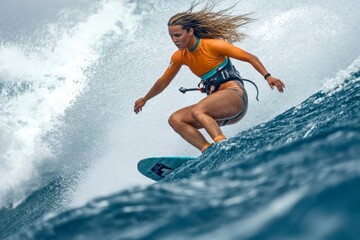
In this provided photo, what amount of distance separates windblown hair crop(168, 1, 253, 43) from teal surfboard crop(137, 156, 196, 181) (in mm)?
1242

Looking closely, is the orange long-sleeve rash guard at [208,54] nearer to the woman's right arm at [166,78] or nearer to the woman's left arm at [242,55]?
the woman's left arm at [242,55]

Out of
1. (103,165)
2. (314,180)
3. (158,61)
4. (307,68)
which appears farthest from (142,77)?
(314,180)

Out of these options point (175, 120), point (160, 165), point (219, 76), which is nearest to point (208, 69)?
point (219, 76)

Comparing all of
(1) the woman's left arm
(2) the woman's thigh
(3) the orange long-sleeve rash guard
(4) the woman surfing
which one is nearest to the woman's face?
(4) the woman surfing

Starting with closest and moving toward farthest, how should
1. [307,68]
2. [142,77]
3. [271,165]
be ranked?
[271,165] < [307,68] < [142,77]

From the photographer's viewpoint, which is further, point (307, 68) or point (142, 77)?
point (142, 77)

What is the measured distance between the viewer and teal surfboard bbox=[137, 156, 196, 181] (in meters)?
6.00

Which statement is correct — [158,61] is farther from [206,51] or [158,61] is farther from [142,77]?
[206,51]

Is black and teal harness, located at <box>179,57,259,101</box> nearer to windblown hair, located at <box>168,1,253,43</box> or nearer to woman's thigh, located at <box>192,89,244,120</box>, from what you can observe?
woman's thigh, located at <box>192,89,244,120</box>

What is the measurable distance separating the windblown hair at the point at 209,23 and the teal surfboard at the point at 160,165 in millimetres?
1242

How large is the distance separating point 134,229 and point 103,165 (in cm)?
803

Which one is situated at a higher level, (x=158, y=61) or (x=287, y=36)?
(x=158, y=61)

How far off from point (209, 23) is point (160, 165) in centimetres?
149

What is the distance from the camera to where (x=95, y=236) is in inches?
96.6
